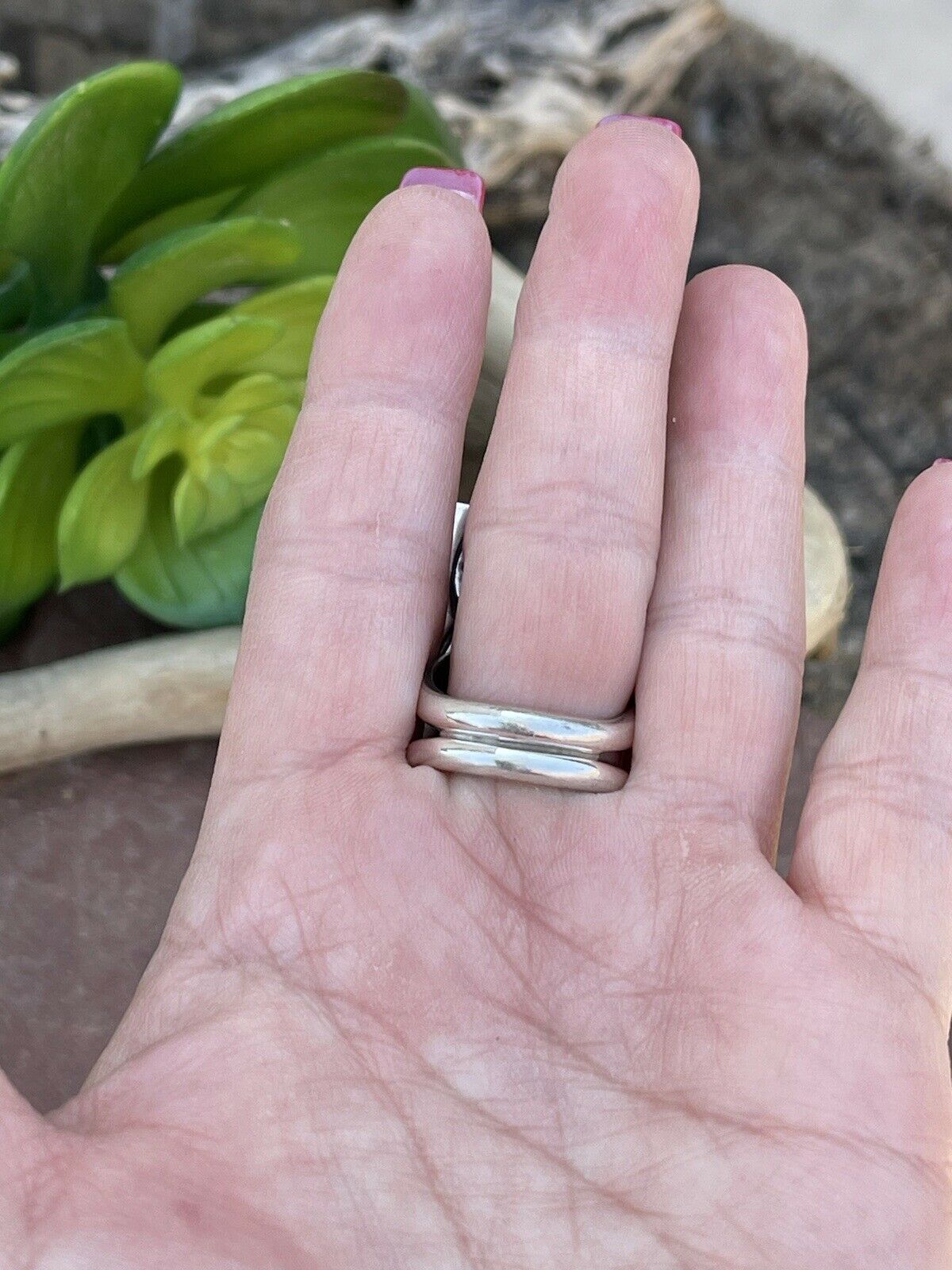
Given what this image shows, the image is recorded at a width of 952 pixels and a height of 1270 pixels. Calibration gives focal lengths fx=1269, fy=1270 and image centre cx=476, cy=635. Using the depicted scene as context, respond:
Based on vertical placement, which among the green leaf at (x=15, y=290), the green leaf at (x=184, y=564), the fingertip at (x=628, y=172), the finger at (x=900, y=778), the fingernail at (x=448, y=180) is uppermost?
the fingertip at (x=628, y=172)

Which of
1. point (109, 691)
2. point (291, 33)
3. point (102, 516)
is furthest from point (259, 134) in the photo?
point (291, 33)

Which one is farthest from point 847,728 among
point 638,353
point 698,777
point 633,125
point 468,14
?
point 468,14

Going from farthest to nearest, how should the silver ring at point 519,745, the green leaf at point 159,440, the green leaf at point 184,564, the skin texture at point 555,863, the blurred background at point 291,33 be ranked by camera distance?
the blurred background at point 291,33
the green leaf at point 184,564
the green leaf at point 159,440
the silver ring at point 519,745
the skin texture at point 555,863

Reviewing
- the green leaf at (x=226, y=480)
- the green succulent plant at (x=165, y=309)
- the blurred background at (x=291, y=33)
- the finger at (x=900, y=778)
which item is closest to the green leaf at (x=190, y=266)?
the green succulent plant at (x=165, y=309)

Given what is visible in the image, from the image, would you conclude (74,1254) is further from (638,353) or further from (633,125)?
(633,125)

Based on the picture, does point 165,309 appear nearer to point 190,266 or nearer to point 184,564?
point 190,266

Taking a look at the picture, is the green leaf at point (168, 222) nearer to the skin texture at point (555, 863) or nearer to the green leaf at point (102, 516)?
the green leaf at point (102, 516)
